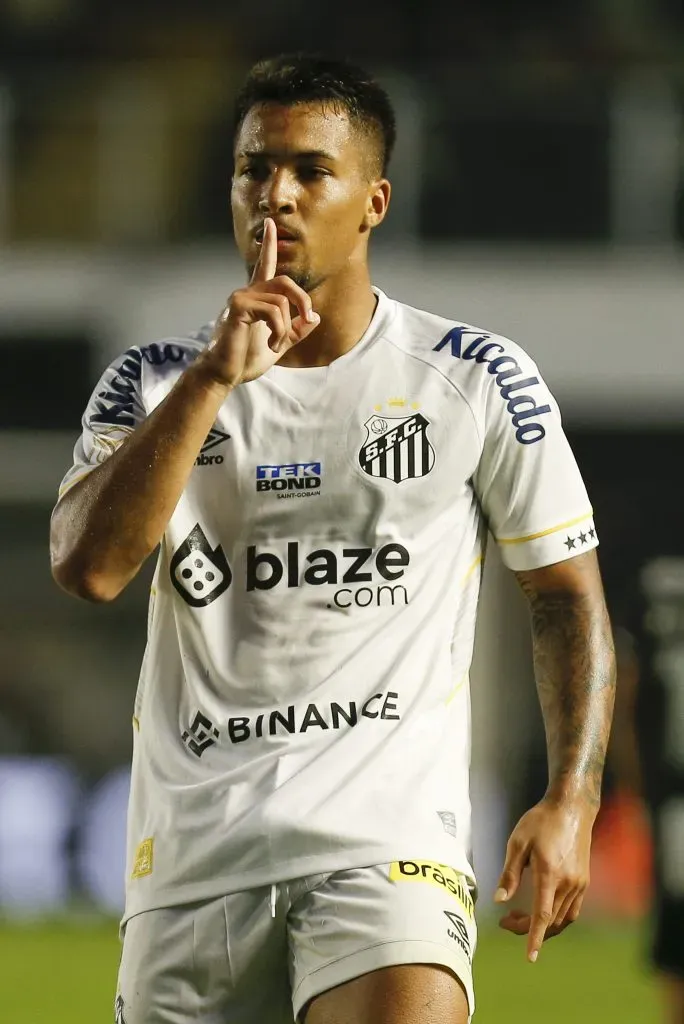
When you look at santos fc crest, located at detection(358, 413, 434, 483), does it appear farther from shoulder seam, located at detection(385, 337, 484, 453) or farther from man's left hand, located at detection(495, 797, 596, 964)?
man's left hand, located at detection(495, 797, 596, 964)

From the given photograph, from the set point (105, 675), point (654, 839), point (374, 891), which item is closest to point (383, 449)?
point (374, 891)

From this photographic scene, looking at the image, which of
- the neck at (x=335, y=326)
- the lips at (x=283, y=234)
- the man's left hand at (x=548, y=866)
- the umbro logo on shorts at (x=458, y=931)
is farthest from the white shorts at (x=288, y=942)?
the lips at (x=283, y=234)

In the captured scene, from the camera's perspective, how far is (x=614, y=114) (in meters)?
14.2

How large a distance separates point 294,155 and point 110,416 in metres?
0.56

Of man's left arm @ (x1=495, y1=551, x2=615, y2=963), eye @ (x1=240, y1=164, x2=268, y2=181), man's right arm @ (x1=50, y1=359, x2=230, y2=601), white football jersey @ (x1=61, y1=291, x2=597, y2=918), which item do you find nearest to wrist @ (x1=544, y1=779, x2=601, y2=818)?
man's left arm @ (x1=495, y1=551, x2=615, y2=963)

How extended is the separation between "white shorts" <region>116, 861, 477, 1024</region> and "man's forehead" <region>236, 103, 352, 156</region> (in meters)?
1.24

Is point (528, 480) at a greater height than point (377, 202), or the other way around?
point (377, 202)

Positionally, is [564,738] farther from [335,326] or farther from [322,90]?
[322,90]

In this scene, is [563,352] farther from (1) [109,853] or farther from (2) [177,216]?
(1) [109,853]

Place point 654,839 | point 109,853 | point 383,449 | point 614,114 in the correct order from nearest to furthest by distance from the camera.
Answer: point 383,449 < point 654,839 < point 109,853 < point 614,114

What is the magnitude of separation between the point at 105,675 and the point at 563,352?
4275 millimetres

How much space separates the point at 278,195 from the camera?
3010 millimetres

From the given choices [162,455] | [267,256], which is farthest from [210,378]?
[267,256]

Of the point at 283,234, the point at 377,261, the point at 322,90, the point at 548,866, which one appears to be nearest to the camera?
the point at 548,866
